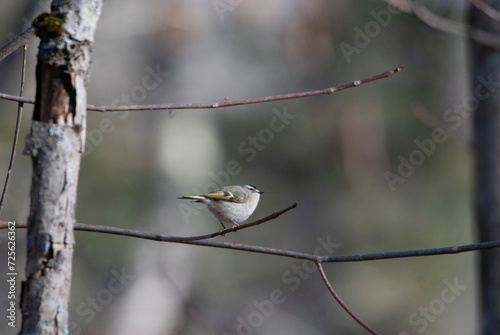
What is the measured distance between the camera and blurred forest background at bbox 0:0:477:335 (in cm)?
1290

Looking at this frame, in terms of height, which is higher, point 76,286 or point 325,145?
point 325,145

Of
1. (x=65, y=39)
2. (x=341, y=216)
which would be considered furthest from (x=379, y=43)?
(x=65, y=39)

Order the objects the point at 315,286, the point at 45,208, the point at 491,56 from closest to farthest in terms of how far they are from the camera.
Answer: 1. the point at 45,208
2. the point at 491,56
3. the point at 315,286

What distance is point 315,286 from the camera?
16781 mm

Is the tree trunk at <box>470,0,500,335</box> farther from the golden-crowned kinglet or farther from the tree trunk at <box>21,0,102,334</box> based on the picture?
the tree trunk at <box>21,0,102,334</box>

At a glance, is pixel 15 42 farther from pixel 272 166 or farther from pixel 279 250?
pixel 272 166

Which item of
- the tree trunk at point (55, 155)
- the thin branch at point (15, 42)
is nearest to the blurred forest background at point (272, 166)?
the thin branch at point (15, 42)

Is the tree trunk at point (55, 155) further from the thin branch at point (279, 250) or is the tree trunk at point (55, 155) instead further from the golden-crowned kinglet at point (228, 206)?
the golden-crowned kinglet at point (228, 206)

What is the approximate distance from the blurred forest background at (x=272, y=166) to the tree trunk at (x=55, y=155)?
10210mm

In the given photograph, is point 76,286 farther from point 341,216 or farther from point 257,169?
point 341,216

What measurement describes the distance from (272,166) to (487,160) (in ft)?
35.2

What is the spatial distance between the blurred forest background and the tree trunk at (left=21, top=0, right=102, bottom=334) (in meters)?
10.2

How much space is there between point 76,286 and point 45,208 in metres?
12.5

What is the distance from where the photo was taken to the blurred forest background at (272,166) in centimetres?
1290
